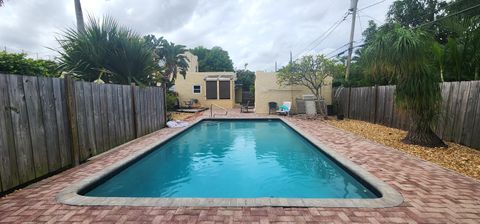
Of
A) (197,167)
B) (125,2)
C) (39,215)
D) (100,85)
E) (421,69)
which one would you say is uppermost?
(125,2)

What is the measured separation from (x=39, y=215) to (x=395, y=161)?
5.45 metres

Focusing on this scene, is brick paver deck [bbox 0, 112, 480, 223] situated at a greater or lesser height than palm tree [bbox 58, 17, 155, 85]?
lesser

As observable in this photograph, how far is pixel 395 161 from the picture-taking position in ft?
15.1

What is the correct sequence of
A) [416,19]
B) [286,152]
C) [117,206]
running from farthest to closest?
[416,19] < [286,152] < [117,206]

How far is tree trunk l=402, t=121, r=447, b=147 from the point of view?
5613 mm

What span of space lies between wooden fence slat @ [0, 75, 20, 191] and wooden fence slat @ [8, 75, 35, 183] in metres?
0.05

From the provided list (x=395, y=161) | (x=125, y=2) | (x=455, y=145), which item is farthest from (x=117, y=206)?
(x=125, y=2)

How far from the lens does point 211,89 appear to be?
20.1 m

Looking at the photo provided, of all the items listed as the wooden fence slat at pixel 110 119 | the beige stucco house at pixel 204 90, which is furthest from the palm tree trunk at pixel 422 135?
the beige stucco house at pixel 204 90

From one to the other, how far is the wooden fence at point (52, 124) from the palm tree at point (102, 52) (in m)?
2.47

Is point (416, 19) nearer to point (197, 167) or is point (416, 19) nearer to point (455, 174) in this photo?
point (455, 174)

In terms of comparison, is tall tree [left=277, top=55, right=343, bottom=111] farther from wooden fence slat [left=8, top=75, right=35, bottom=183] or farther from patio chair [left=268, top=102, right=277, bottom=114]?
wooden fence slat [left=8, top=75, right=35, bottom=183]

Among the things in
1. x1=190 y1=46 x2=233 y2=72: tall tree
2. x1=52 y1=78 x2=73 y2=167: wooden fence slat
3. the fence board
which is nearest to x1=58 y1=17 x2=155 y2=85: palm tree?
x1=52 y1=78 x2=73 y2=167: wooden fence slat

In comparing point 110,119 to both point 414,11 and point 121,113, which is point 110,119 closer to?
point 121,113
